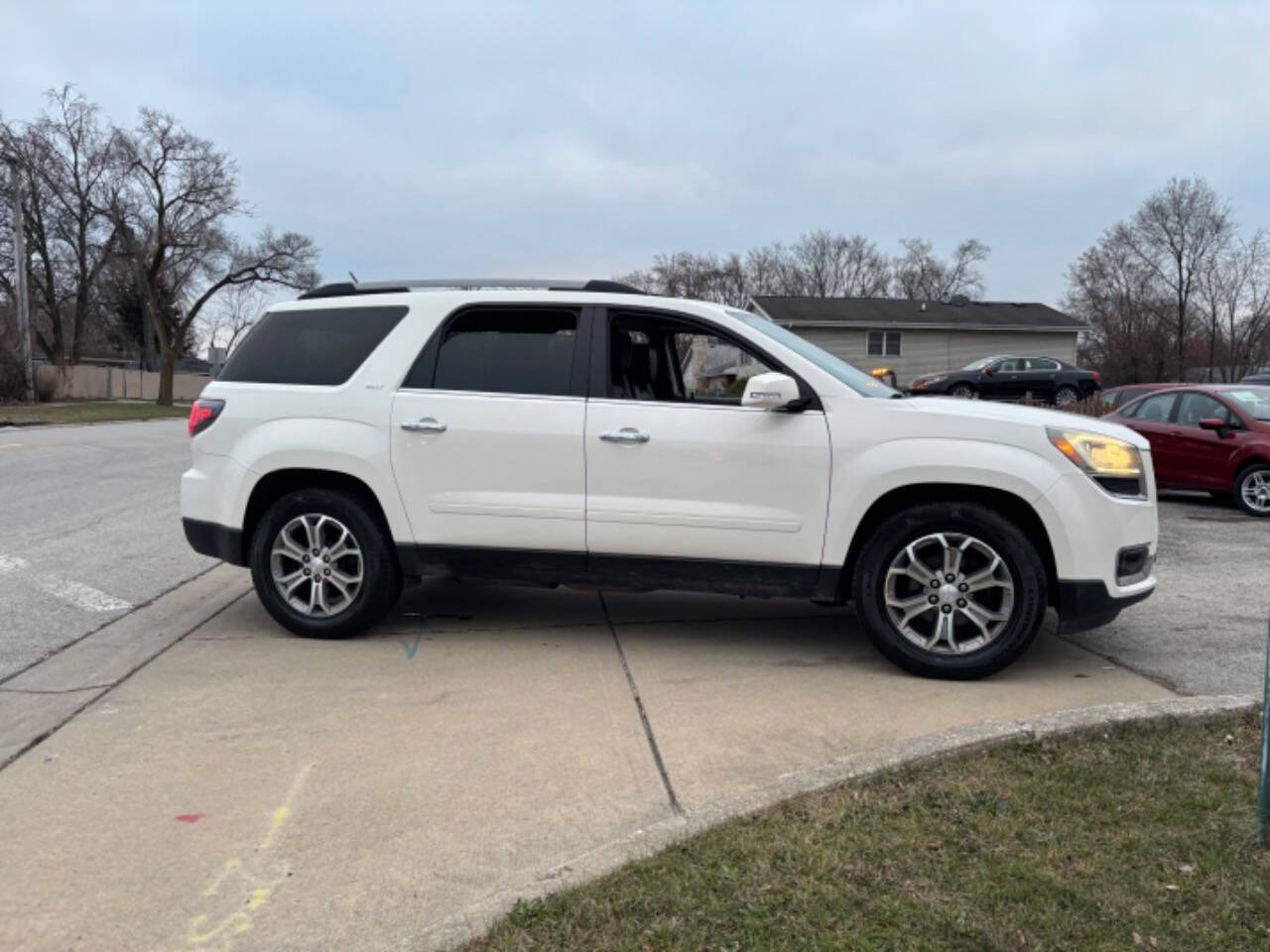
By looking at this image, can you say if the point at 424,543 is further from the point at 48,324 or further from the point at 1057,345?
the point at 48,324

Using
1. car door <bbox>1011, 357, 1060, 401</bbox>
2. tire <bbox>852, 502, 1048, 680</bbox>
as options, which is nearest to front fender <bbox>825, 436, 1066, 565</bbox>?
tire <bbox>852, 502, 1048, 680</bbox>

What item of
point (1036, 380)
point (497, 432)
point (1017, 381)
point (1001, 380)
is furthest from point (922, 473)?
point (1036, 380)

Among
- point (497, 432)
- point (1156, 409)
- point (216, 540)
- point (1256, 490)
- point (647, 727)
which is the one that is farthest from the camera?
point (1156, 409)

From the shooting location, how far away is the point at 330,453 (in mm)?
5406

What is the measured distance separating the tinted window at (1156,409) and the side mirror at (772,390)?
9288mm

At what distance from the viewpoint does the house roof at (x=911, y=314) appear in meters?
41.1

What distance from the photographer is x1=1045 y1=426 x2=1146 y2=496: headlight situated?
4719mm

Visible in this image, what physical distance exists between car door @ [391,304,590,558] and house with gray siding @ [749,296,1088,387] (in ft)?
117

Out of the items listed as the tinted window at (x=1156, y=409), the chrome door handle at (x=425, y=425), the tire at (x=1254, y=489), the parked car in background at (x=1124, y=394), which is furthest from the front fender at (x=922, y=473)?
the parked car in background at (x=1124, y=394)

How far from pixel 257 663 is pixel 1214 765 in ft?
14.4

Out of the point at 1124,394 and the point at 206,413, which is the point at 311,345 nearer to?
the point at 206,413

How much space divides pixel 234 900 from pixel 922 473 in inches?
134

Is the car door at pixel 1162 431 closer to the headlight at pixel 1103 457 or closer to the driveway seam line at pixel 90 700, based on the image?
the headlight at pixel 1103 457

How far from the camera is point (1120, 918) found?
8.59ft
